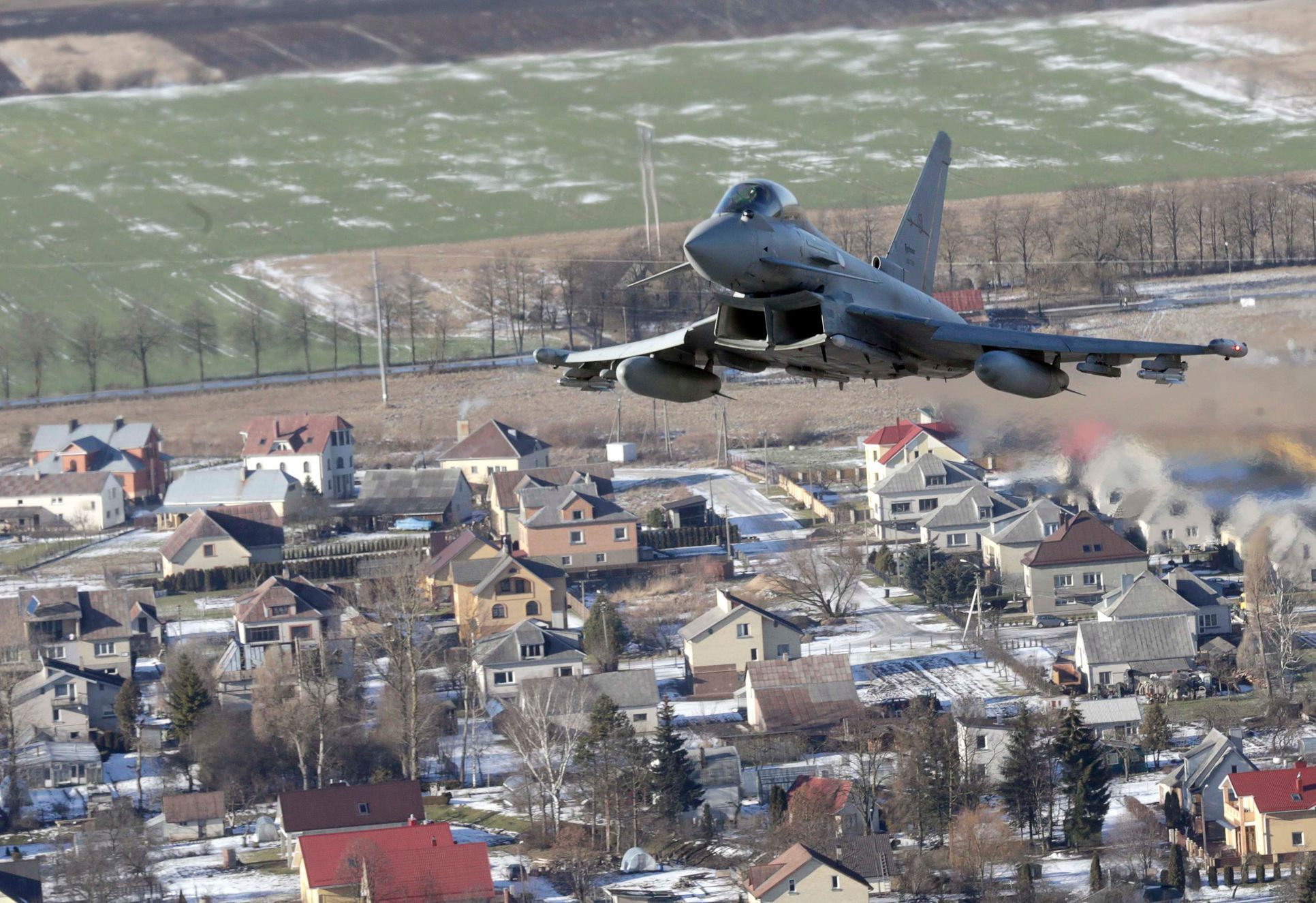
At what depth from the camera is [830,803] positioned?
54.0m

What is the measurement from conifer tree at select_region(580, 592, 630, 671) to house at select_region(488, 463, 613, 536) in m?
20.4

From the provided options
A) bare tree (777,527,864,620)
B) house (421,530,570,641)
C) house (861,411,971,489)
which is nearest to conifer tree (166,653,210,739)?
house (421,530,570,641)

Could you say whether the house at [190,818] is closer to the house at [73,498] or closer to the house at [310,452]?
the house at [73,498]

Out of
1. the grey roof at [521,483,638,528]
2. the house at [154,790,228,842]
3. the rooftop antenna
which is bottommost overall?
the house at [154,790,228,842]

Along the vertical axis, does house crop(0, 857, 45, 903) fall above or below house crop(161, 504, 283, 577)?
below

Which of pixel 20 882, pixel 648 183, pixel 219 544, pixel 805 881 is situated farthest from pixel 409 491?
pixel 805 881

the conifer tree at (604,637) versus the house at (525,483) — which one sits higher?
the house at (525,483)

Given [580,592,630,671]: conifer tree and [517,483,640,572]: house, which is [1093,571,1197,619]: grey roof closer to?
[580,592,630,671]: conifer tree

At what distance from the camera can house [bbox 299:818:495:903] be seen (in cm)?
5059

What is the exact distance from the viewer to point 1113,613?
232ft

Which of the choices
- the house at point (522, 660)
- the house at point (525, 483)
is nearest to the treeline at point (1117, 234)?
the house at point (525, 483)

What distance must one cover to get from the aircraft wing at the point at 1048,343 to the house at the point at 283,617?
4760 centimetres

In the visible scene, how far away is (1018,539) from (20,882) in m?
44.3

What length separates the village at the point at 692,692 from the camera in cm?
5281
